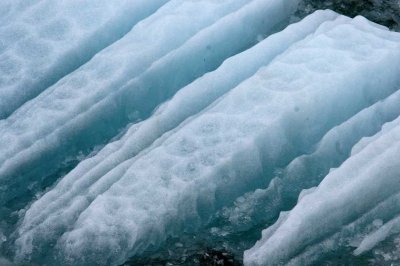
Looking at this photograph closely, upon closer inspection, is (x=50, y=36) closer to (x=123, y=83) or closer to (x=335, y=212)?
(x=123, y=83)

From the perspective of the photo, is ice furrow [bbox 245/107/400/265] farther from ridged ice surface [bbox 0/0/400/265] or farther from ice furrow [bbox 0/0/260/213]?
ice furrow [bbox 0/0/260/213]

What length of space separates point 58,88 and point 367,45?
2440 mm

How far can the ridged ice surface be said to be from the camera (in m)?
3.73

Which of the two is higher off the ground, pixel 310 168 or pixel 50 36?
pixel 50 36

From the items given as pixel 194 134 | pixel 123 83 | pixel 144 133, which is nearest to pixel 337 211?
pixel 194 134

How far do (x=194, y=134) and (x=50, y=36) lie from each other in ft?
5.66

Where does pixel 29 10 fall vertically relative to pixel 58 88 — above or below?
above

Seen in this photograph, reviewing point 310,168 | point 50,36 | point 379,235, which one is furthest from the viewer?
point 50,36

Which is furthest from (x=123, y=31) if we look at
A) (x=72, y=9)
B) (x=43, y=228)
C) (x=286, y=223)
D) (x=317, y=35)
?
(x=286, y=223)

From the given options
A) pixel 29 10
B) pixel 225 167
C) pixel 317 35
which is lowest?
pixel 225 167

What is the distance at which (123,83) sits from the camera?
4688 millimetres

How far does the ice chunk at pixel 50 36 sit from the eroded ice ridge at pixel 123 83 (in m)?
0.21

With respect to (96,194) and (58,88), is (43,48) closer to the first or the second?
(58,88)

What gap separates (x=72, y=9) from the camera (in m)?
5.18
